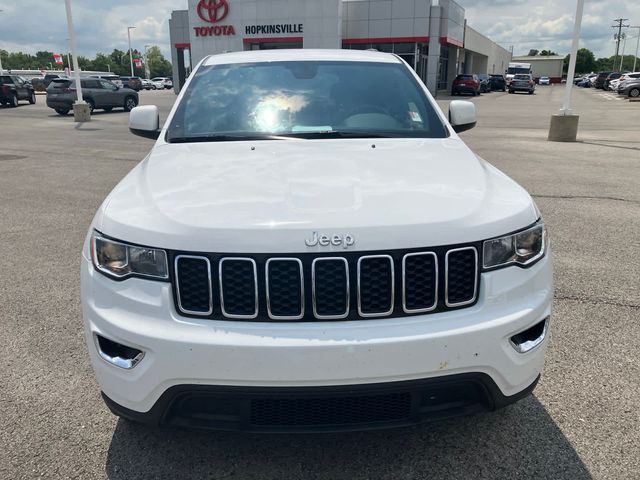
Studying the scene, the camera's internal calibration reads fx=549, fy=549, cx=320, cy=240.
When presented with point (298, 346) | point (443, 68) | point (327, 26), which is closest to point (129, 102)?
point (327, 26)

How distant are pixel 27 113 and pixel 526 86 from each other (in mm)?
39936

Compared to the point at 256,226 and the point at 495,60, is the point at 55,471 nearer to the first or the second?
the point at 256,226

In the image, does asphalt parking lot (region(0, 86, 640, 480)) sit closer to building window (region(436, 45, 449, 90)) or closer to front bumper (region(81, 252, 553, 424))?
front bumper (region(81, 252, 553, 424))

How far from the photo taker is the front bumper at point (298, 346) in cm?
193

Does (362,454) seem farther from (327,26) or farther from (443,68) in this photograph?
(443,68)

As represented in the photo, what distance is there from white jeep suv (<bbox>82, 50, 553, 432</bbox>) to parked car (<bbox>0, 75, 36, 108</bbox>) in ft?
107

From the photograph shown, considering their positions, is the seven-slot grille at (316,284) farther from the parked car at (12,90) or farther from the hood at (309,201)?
the parked car at (12,90)

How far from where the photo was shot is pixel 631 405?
9.26 feet

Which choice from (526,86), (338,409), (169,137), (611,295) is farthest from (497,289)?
(526,86)

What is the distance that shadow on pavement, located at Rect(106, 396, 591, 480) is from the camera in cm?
233

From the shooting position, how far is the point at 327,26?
39688 millimetres

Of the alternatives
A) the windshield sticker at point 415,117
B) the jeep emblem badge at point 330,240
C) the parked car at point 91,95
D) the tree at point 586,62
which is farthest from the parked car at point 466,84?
the tree at point 586,62

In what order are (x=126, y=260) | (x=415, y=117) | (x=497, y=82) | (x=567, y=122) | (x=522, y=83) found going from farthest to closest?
(x=497, y=82), (x=522, y=83), (x=567, y=122), (x=415, y=117), (x=126, y=260)

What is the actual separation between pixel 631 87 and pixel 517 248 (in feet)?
138
